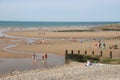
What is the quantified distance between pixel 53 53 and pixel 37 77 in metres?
21.5

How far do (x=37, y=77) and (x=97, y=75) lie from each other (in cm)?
383

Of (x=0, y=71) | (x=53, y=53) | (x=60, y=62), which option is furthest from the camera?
(x=53, y=53)

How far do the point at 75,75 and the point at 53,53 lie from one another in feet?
70.7

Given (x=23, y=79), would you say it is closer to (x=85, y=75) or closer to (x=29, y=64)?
(x=85, y=75)

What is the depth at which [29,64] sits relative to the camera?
31.2 m

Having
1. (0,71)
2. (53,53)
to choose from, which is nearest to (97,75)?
(0,71)

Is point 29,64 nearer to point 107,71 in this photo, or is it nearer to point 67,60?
point 67,60

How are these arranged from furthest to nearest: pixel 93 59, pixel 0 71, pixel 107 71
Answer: pixel 93 59 < pixel 0 71 < pixel 107 71

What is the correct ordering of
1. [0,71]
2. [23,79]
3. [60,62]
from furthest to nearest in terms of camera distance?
[60,62] → [0,71] → [23,79]

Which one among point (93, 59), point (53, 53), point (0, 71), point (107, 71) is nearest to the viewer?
point (107, 71)

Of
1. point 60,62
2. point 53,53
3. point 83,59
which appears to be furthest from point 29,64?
point 53,53

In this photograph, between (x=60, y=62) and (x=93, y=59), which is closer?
(x=93, y=59)

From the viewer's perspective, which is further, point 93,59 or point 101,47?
point 101,47

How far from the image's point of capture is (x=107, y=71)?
2067 cm
